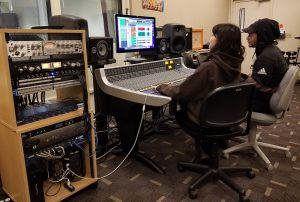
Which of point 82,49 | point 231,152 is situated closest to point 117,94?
point 82,49

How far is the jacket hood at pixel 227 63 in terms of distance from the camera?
5.36 feet

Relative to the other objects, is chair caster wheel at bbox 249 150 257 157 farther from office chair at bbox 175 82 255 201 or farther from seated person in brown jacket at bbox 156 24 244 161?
seated person in brown jacket at bbox 156 24 244 161

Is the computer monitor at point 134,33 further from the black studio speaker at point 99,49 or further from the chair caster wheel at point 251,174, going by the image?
the chair caster wheel at point 251,174

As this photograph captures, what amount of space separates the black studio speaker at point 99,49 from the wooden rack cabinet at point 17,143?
1.05 ft

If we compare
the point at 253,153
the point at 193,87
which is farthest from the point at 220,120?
the point at 253,153

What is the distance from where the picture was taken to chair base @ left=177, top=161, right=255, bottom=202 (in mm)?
1745

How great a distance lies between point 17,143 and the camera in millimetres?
1413

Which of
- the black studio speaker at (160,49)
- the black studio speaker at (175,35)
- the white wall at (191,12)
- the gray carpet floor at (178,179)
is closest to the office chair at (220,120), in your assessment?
the gray carpet floor at (178,179)

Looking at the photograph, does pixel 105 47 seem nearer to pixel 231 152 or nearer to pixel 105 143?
pixel 105 143

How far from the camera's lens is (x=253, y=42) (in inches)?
88.6

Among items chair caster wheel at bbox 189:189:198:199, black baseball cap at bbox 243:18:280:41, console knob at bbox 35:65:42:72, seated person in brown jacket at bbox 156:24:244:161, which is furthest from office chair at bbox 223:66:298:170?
console knob at bbox 35:65:42:72

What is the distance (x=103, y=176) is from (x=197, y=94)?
102 centimetres

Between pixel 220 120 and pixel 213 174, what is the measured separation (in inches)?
18.3

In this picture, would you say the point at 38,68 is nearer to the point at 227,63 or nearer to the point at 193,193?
the point at 227,63
